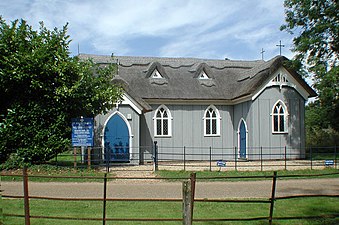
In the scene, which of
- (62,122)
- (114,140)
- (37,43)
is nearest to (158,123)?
(114,140)

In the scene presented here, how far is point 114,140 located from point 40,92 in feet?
18.9

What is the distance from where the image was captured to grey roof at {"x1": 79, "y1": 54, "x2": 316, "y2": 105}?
23969 millimetres

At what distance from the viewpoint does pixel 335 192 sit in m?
13.0

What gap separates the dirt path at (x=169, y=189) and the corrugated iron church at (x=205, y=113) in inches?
260

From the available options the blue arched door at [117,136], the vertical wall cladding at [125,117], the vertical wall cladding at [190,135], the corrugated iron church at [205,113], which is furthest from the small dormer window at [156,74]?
the blue arched door at [117,136]

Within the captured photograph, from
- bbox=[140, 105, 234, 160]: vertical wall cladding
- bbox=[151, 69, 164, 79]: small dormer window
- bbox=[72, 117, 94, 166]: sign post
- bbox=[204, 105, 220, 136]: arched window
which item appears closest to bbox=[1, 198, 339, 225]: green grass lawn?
bbox=[72, 117, 94, 166]: sign post

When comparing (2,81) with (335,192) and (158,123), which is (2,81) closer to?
(158,123)

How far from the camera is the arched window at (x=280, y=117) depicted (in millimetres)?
23828

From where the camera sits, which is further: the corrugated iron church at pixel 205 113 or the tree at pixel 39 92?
the corrugated iron church at pixel 205 113

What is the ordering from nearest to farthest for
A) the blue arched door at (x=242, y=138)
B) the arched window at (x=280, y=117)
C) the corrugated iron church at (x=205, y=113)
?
the corrugated iron church at (x=205, y=113) < the arched window at (x=280, y=117) < the blue arched door at (x=242, y=138)

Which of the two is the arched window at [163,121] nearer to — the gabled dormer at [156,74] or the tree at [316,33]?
the gabled dormer at [156,74]

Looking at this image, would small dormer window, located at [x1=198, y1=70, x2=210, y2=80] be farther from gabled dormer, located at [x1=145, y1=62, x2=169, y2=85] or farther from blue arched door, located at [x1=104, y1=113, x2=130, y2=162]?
blue arched door, located at [x1=104, y1=113, x2=130, y2=162]

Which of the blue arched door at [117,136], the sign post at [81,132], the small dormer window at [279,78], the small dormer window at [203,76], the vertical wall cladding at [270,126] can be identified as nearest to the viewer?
the sign post at [81,132]

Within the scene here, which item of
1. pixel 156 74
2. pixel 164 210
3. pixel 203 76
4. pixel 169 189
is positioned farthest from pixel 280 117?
pixel 164 210
